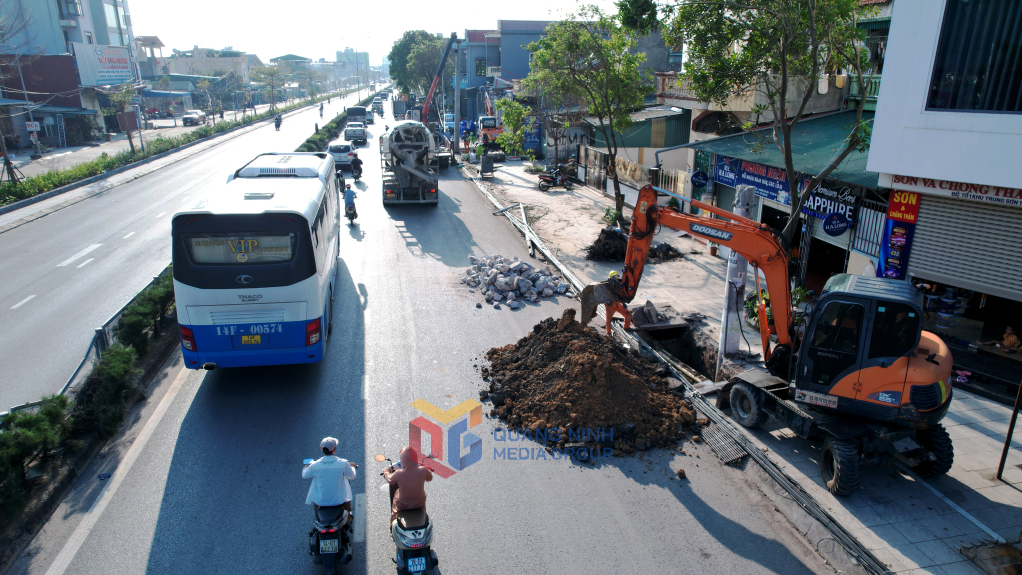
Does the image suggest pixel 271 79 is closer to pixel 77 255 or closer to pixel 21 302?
pixel 77 255

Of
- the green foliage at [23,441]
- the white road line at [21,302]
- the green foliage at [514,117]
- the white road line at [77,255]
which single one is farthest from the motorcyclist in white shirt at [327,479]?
the green foliage at [514,117]

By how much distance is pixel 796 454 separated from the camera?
7625 millimetres

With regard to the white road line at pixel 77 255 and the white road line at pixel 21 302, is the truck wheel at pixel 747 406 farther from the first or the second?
the white road line at pixel 77 255

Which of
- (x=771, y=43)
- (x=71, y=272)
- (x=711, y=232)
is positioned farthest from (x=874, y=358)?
(x=71, y=272)

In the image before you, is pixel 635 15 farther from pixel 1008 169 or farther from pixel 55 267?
pixel 55 267

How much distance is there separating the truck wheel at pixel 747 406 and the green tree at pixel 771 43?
8.91 feet

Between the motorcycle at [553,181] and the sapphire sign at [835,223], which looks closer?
the sapphire sign at [835,223]

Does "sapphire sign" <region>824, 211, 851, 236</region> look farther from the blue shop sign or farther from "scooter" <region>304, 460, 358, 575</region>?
"scooter" <region>304, 460, 358, 575</region>

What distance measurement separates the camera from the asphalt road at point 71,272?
34.9 ft

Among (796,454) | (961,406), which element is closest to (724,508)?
(796,454)

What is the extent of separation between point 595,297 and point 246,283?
217 inches

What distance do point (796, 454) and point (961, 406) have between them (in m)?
3.48

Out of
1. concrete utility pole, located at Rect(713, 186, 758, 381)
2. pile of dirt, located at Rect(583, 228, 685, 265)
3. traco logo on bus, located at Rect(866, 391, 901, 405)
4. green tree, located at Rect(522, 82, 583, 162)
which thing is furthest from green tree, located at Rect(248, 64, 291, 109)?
traco logo on bus, located at Rect(866, 391, 901, 405)

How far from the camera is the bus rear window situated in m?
8.37
